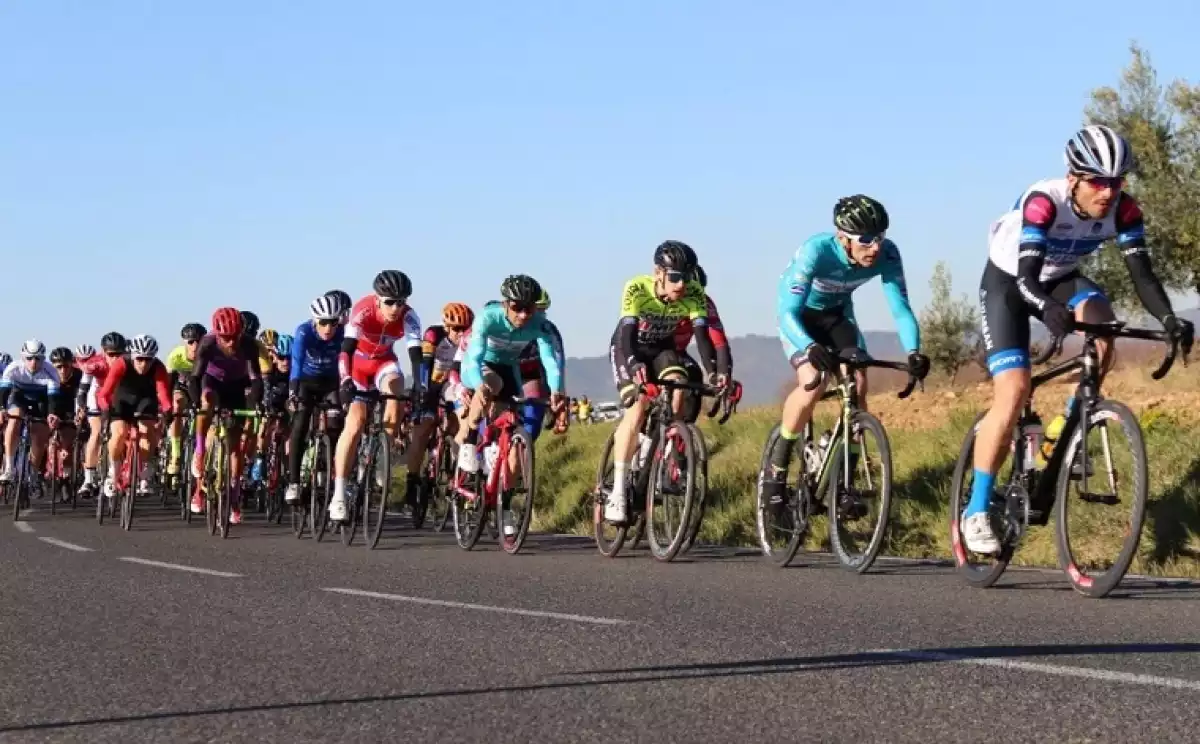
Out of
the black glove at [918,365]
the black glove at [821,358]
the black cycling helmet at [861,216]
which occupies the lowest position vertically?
the black glove at [918,365]

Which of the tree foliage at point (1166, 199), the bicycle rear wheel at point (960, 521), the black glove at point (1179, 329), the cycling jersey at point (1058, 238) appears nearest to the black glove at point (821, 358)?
the bicycle rear wheel at point (960, 521)

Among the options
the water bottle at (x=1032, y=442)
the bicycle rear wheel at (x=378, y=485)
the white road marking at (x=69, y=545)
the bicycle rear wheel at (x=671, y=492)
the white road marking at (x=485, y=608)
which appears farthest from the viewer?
the bicycle rear wheel at (x=378, y=485)

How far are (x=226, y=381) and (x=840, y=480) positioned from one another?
8.80 meters

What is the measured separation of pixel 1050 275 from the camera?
8.80 m

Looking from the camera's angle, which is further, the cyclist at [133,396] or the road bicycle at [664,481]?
the cyclist at [133,396]

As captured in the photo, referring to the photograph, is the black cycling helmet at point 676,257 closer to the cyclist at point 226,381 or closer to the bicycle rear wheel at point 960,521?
the bicycle rear wheel at point 960,521

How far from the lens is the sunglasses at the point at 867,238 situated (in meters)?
10.1

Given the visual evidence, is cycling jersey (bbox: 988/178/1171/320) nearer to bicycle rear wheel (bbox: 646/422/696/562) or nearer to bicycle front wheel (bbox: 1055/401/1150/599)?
bicycle front wheel (bbox: 1055/401/1150/599)

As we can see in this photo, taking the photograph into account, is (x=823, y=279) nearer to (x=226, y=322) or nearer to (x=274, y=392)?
(x=226, y=322)

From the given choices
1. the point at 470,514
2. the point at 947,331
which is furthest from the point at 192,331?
the point at 947,331

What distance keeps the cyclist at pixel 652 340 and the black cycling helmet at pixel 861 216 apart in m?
1.80

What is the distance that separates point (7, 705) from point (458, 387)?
9.27m

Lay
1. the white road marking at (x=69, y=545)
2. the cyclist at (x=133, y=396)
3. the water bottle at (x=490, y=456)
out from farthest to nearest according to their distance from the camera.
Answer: the cyclist at (x=133, y=396) < the white road marking at (x=69, y=545) < the water bottle at (x=490, y=456)

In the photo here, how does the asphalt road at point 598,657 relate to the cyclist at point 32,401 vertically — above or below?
below
